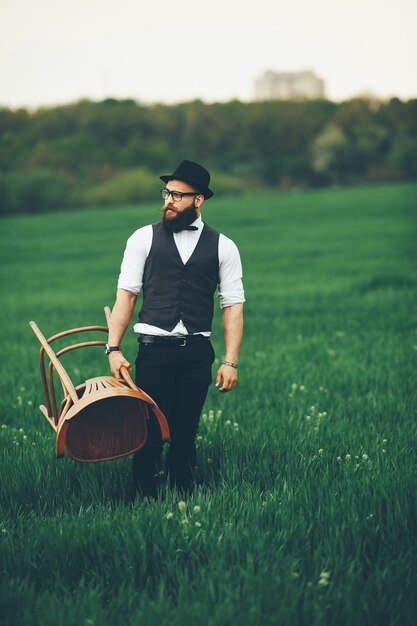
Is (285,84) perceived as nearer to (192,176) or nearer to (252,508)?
(192,176)

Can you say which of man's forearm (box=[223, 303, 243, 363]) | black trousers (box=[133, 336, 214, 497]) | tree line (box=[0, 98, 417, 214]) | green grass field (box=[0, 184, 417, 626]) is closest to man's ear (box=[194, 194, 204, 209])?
man's forearm (box=[223, 303, 243, 363])

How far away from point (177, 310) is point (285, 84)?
165417mm

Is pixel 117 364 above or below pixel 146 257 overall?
below

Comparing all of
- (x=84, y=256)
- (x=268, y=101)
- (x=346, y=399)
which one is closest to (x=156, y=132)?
(x=268, y=101)

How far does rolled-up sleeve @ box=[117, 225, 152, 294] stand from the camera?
4152 mm

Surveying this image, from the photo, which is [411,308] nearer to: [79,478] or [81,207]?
[79,478]

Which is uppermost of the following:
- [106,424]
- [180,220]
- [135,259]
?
[180,220]

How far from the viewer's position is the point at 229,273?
430 cm

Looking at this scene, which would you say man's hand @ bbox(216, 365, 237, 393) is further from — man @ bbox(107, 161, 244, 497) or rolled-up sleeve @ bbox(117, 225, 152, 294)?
rolled-up sleeve @ bbox(117, 225, 152, 294)

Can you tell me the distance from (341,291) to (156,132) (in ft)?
209

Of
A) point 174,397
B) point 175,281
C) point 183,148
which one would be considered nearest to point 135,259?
point 175,281

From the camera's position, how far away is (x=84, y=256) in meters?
24.2

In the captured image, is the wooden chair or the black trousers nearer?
the wooden chair

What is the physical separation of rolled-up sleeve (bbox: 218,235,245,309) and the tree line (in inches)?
1625
